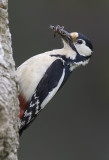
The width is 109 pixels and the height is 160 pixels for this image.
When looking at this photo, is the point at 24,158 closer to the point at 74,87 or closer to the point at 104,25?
the point at 74,87

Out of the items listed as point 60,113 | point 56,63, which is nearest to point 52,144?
point 60,113

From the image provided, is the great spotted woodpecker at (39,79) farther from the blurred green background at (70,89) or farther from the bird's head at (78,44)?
the blurred green background at (70,89)

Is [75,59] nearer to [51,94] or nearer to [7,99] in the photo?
[51,94]

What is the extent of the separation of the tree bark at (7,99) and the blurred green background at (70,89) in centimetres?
173

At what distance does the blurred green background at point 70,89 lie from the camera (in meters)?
6.78

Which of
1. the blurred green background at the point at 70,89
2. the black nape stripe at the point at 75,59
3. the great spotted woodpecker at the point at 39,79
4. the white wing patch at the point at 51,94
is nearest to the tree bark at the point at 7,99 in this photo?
the great spotted woodpecker at the point at 39,79

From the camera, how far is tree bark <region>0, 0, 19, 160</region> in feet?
15.1

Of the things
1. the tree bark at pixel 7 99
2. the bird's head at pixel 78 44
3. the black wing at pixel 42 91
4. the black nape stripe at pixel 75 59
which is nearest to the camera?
the tree bark at pixel 7 99

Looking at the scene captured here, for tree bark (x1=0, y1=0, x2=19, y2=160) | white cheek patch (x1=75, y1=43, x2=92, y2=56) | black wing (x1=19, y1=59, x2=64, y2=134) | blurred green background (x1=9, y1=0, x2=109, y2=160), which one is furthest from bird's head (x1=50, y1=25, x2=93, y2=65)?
blurred green background (x1=9, y1=0, x2=109, y2=160)

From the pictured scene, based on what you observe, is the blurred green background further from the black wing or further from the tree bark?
the tree bark

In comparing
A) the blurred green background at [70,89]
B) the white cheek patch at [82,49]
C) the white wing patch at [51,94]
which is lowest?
the blurred green background at [70,89]

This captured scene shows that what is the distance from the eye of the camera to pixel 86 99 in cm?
704

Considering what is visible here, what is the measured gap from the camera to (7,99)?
4711 millimetres

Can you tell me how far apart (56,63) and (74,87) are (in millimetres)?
1839
